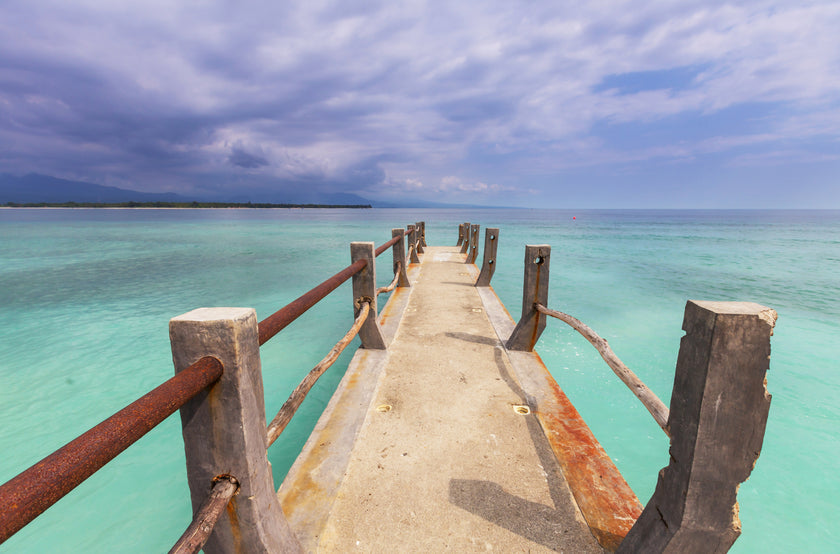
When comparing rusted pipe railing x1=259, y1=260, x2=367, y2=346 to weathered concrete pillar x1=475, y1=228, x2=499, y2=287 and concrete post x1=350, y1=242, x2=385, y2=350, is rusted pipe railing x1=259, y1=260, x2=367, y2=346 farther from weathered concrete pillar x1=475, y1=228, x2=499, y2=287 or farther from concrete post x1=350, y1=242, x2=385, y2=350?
weathered concrete pillar x1=475, y1=228, x2=499, y2=287

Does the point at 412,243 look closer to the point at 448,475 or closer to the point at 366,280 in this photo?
the point at 366,280

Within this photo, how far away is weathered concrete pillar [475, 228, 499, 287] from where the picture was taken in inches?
279

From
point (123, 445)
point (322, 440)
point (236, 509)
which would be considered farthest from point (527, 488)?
point (123, 445)

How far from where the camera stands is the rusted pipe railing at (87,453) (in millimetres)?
632

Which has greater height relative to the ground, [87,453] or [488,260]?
[87,453]

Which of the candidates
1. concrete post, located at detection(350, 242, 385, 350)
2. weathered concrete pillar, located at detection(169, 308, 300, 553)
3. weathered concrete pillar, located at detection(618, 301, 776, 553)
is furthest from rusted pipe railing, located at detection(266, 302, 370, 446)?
weathered concrete pillar, located at detection(618, 301, 776, 553)

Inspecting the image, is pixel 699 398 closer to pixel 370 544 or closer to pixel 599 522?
pixel 599 522

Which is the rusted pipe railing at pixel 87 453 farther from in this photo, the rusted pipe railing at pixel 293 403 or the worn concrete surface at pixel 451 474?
the worn concrete surface at pixel 451 474

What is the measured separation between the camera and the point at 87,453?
76 centimetres

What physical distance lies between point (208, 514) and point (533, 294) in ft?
10.8

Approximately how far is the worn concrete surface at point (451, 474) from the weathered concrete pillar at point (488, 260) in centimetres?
342

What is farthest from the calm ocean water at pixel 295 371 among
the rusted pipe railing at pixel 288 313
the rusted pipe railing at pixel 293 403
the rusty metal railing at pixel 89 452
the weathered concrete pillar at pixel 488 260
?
the rusty metal railing at pixel 89 452

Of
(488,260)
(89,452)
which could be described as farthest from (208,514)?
(488,260)

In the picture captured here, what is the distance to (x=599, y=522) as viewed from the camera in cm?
186
